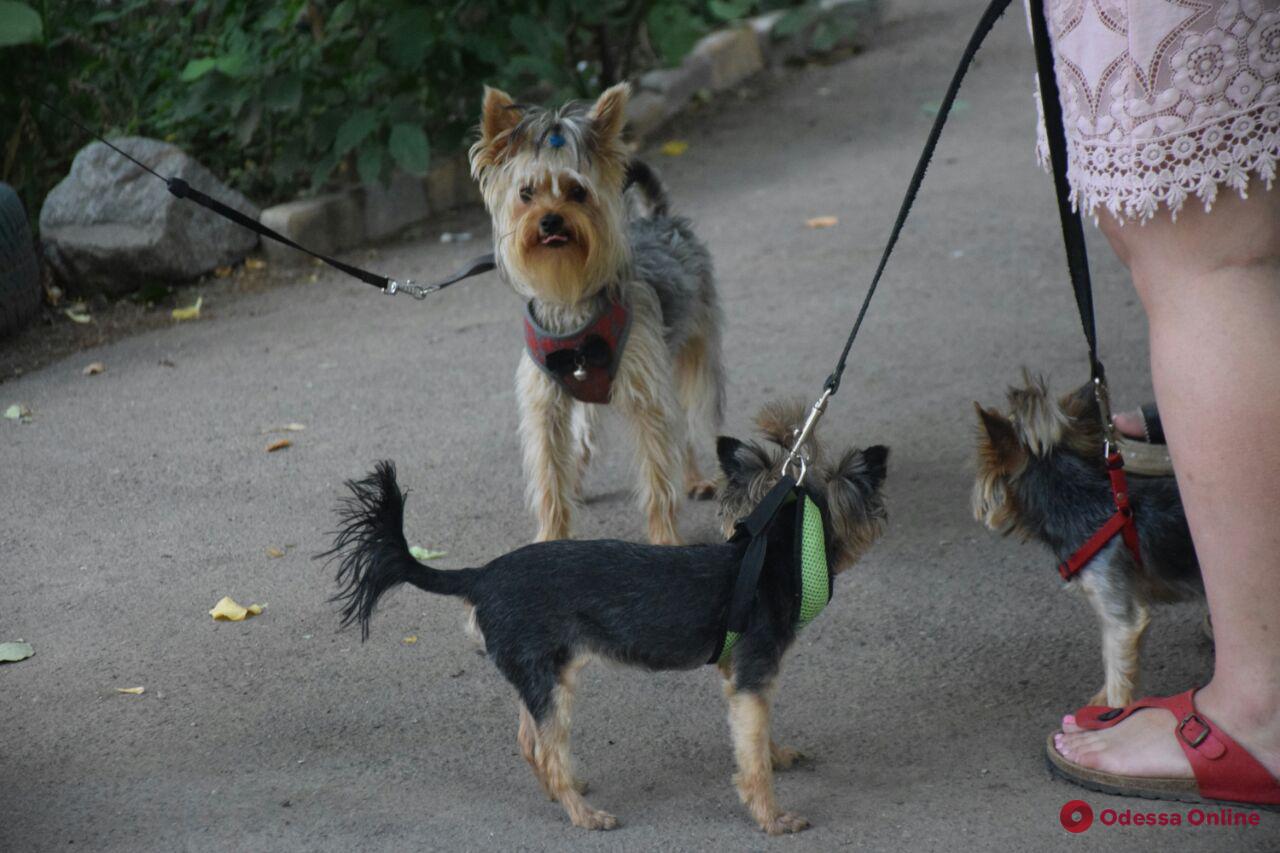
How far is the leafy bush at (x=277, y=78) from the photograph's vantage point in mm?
7758

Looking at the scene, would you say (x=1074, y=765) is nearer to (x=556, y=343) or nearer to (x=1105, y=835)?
(x=1105, y=835)

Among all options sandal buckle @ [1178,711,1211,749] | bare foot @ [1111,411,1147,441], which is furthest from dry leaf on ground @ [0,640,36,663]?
bare foot @ [1111,411,1147,441]

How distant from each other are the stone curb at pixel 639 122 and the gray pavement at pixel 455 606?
402mm

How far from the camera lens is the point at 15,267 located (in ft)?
22.5

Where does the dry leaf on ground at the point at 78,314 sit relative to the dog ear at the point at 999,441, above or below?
below

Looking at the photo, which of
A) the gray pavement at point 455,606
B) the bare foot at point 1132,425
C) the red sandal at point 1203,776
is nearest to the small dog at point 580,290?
the gray pavement at point 455,606

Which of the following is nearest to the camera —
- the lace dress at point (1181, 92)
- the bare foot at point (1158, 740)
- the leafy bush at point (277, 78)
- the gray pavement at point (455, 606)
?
the lace dress at point (1181, 92)

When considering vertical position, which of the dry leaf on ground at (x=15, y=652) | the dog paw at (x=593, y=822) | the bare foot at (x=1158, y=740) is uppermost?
the bare foot at (x=1158, y=740)

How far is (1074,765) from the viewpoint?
10.3 ft

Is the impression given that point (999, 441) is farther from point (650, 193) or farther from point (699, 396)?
point (650, 193)

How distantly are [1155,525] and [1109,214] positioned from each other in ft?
2.81

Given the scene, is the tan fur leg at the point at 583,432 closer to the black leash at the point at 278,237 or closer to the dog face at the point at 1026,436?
the black leash at the point at 278,237

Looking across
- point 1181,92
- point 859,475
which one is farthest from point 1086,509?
point 1181,92

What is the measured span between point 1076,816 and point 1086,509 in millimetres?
778
